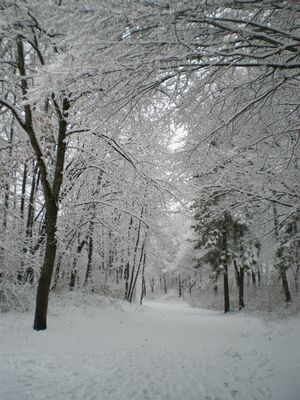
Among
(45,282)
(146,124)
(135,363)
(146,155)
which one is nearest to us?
(146,124)

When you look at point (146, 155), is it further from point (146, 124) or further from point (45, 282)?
point (45, 282)

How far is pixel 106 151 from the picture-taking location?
32.2 feet

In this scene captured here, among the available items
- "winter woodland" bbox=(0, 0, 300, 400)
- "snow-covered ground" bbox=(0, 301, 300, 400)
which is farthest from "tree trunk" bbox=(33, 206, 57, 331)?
"snow-covered ground" bbox=(0, 301, 300, 400)

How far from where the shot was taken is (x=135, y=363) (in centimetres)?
534

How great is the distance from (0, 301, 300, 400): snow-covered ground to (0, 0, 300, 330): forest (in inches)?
48.5

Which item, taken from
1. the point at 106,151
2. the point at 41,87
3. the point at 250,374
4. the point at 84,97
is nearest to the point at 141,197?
the point at 106,151

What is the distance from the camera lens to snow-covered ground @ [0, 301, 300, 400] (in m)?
3.86

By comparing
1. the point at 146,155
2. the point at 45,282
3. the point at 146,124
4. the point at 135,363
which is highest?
the point at 146,155

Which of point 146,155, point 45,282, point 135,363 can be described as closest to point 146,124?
point 146,155

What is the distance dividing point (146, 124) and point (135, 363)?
451cm

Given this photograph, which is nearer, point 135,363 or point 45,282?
point 135,363

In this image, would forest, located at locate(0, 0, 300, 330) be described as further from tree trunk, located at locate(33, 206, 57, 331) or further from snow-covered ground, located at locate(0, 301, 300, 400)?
snow-covered ground, located at locate(0, 301, 300, 400)

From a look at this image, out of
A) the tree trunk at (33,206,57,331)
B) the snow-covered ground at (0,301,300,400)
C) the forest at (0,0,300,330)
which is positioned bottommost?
the snow-covered ground at (0,301,300,400)

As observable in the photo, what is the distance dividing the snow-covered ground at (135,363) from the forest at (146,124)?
1.23 metres
